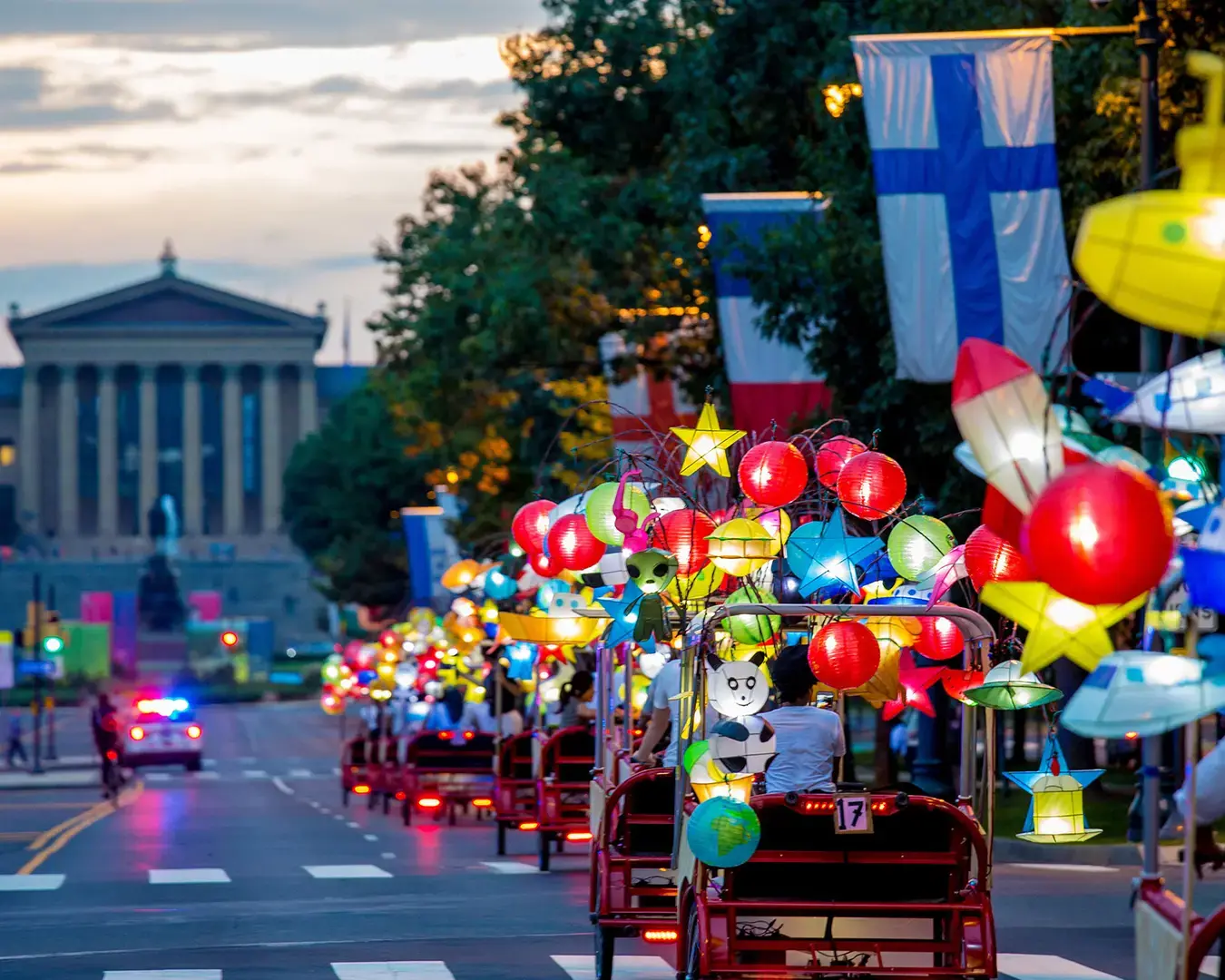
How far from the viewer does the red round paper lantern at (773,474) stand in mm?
14047

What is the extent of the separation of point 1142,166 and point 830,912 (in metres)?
11.1

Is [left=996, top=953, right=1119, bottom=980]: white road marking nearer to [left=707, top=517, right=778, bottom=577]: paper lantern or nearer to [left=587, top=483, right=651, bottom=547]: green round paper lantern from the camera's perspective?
[left=707, top=517, right=778, bottom=577]: paper lantern

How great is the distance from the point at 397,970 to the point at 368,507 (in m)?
75.6

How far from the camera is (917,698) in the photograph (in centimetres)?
1391

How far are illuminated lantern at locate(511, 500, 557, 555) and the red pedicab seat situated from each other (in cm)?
605

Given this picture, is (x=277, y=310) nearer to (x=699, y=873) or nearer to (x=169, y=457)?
(x=169, y=457)

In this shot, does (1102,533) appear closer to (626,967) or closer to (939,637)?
(939,637)

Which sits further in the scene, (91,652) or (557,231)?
(91,652)

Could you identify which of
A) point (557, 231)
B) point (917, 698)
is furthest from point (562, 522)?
point (557, 231)

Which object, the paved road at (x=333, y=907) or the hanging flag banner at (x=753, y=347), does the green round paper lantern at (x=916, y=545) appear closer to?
the paved road at (x=333, y=907)

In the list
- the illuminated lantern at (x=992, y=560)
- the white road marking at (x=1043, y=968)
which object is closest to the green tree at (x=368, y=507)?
the white road marking at (x=1043, y=968)

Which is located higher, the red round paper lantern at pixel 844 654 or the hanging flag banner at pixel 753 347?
the hanging flag banner at pixel 753 347

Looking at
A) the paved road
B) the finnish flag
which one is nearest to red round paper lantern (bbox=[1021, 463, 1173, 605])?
the paved road

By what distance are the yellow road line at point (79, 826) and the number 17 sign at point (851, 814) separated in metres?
14.1
